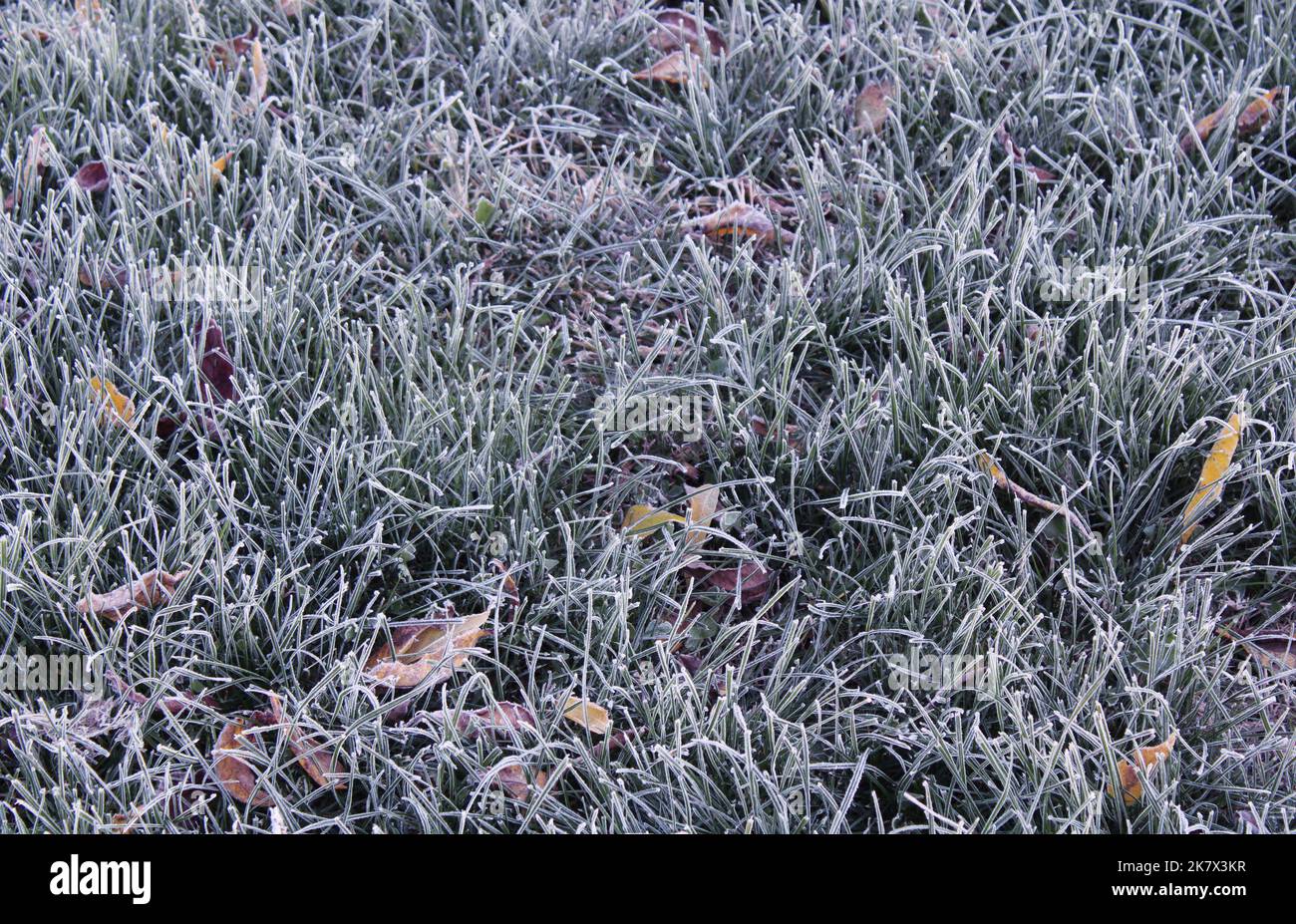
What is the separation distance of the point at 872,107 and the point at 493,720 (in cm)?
186

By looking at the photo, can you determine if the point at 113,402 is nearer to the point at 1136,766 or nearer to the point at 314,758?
the point at 314,758

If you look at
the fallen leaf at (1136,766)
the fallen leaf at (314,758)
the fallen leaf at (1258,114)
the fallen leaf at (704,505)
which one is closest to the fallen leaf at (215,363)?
the fallen leaf at (314,758)

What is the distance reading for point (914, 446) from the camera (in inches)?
95.2

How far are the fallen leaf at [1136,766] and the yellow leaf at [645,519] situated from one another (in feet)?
3.03

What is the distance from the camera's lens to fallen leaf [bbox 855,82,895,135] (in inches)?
119

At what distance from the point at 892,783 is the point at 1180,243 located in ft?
4.82

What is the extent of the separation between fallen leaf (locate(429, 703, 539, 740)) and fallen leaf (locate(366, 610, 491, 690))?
0.25 ft

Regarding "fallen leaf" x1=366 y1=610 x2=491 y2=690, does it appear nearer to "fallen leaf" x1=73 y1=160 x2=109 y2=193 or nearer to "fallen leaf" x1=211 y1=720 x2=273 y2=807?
"fallen leaf" x1=211 y1=720 x2=273 y2=807

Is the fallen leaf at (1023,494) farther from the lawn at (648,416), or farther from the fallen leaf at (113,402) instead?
the fallen leaf at (113,402)

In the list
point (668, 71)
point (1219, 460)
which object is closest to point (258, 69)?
point (668, 71)

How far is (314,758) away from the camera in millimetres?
2121

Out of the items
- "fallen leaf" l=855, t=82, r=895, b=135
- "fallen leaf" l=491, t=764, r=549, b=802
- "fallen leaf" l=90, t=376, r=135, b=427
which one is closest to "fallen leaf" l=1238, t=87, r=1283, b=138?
"fallen leaf" l=855, t=82, r=895, b=135

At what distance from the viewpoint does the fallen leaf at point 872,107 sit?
3.03m
